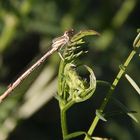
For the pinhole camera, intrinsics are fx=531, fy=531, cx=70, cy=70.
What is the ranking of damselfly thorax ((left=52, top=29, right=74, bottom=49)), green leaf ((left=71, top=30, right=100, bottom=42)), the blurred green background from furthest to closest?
the blurred green background → damselfly thorax ((left=52, top=29, right=74, bottom=49)) → green leaf ((left=71, top=30, right=100, bottom=42))

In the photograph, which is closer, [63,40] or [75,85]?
[75,85]

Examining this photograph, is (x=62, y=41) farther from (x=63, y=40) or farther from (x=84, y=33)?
(x=84, y=33)

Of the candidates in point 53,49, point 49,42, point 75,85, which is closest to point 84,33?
point 75,85

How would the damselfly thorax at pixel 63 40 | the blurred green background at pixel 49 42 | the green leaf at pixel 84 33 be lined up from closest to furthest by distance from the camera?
the green leaf at pixel 84 33 < the damselfly thorax at pixel 63 40 < the blurred green background at pixel 49 42

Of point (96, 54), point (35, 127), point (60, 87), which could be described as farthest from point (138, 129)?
point (60, 87)

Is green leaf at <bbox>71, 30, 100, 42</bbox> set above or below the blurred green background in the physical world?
above

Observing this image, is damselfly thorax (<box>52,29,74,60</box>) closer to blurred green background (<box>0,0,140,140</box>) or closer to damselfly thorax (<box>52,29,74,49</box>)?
damselfly thorax (<box>52,29,74,49</box>)

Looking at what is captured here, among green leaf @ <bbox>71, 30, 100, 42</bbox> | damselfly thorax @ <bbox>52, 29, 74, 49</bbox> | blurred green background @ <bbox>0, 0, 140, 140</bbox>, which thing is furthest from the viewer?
blurred green background @ <bbox>0, 0, 140, 140</bbox>

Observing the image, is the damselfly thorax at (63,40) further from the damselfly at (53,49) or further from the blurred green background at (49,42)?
the blurred green background at (49,42)

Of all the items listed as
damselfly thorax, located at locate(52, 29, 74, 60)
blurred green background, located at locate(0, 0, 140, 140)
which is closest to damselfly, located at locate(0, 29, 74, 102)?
damselfly thorax, located at locate(52, 29, 74, 60)

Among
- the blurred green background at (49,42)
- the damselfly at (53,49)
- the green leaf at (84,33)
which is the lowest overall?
→ the blurred green background at (49,42)

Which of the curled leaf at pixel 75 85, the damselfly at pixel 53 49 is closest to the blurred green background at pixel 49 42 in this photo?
the damselfly at pixel 53 49
